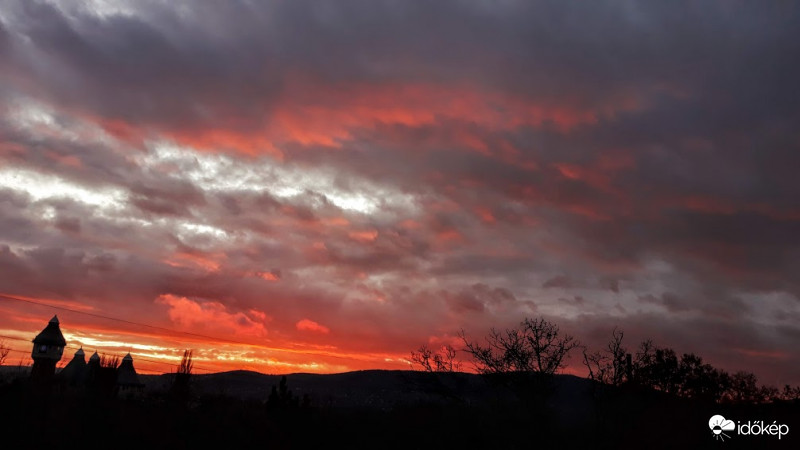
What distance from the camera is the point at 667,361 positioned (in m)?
70.2

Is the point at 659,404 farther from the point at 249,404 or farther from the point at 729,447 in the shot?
the point at 249,404
